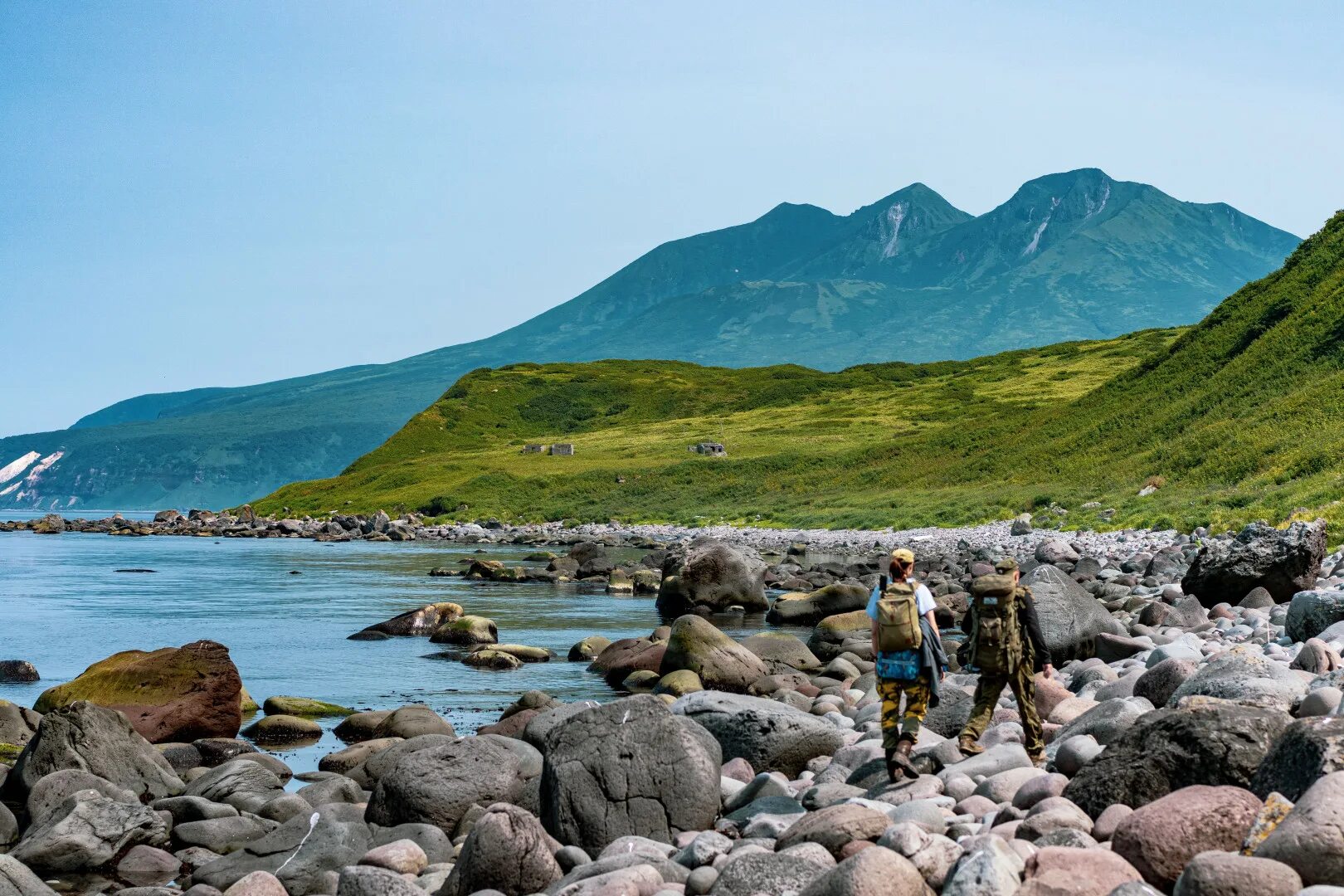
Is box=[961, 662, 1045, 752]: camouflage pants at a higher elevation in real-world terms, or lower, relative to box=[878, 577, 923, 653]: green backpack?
lower

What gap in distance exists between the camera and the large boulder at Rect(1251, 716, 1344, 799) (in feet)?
28.5

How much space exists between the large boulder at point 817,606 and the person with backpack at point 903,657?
20.9 m

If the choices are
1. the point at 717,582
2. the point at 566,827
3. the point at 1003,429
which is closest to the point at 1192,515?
the point at 717,582

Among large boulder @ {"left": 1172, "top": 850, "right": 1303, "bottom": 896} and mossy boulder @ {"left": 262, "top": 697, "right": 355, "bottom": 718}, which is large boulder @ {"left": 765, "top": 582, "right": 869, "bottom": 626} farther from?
large boulder @ {"left": 1172, "top": 850, "right": 1303, "bottom": 896}

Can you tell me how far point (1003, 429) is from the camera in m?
92.8

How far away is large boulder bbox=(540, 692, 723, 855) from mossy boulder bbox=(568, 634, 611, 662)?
14.0m

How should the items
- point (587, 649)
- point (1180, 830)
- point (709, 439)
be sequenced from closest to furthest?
point (1180, 830), point (587, 649), point (709, 439)

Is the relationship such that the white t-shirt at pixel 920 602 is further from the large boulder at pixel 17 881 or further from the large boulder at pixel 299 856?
the large boulder at pixel 17 881

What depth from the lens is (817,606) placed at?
33344 millimetres

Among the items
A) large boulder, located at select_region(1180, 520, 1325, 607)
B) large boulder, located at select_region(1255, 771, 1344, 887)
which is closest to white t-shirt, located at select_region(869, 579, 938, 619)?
large boulder, located at select_region(1255, 771, 1344, 887)

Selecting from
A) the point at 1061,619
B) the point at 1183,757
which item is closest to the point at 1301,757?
the point at 1183,757

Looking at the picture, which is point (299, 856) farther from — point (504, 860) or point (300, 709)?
point (300, 709)

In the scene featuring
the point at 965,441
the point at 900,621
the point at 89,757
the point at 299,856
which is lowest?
the point at 299,856

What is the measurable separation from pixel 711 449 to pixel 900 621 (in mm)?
113196
